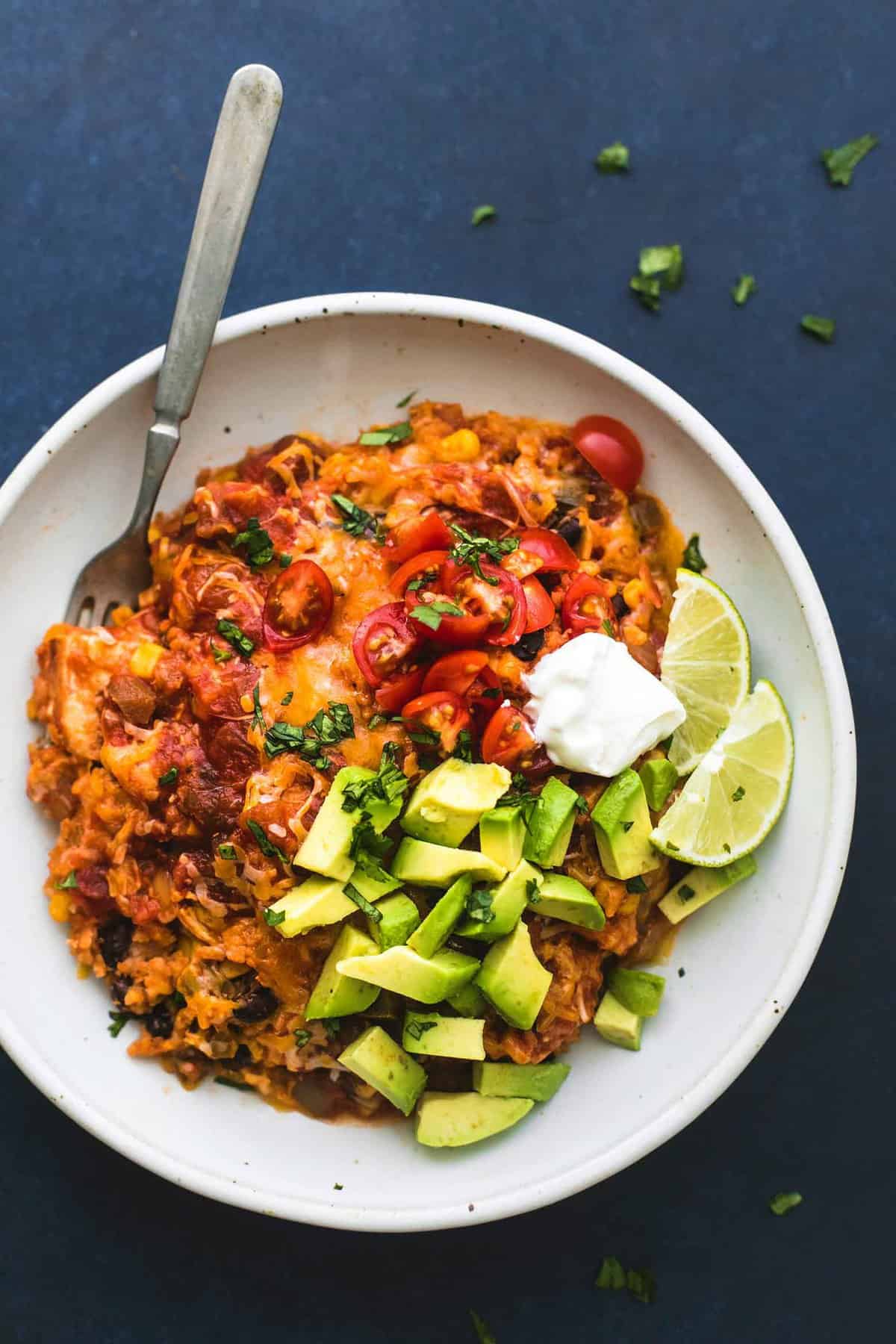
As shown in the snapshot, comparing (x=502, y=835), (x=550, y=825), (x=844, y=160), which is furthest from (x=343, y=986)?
(x=844, y=160)

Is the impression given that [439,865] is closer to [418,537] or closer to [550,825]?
[550,825]

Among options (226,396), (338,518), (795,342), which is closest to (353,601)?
(338,518)

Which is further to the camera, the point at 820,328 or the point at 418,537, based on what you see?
the point at 820,328

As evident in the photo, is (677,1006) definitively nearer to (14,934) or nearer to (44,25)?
(14,934)

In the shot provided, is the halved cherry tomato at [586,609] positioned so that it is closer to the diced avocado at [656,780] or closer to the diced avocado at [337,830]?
the diced avocado at [656,780]

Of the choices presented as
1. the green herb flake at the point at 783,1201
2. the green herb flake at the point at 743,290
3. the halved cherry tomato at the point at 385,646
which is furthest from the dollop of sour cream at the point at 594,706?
the green herb flake at the point at 783,1201
